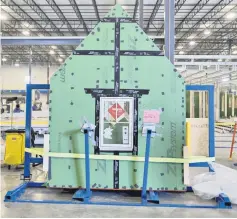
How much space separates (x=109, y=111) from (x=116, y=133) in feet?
1.09

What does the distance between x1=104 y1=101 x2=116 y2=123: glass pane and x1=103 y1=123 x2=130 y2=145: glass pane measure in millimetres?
84

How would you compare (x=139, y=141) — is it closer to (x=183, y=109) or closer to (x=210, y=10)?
(x=183, y=109)

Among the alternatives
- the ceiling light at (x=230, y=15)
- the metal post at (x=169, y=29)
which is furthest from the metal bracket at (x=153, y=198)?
the ceiling light at (x=230, y=15)

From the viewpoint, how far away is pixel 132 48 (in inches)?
170

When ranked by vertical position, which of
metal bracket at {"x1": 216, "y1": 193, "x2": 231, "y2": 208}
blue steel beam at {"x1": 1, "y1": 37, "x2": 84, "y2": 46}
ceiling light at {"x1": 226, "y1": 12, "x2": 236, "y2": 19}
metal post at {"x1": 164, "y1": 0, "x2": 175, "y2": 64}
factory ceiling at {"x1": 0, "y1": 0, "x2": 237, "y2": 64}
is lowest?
metal bracket at {"x1": 216, "y1": 193, "x2": 231, "y2": 208}

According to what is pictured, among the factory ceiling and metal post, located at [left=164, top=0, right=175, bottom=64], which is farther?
the factory ceiling

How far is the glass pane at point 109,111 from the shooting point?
14.0 feet

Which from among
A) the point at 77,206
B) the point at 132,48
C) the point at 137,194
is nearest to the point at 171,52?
the point at 132,48

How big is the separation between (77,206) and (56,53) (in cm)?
2226

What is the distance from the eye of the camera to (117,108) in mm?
4277

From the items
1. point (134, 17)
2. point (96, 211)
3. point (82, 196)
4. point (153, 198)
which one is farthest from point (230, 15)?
point (96, 211)

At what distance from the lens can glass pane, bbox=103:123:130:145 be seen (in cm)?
429

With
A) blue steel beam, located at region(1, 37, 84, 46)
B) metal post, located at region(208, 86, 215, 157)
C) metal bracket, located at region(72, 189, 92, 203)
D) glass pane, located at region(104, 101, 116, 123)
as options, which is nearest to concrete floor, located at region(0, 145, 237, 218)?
metal bracket, located at region(72, 189, 92, 203)

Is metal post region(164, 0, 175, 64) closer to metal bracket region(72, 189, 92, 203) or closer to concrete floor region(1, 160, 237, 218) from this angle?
concrete floor region(1, 160, 237, 218)
